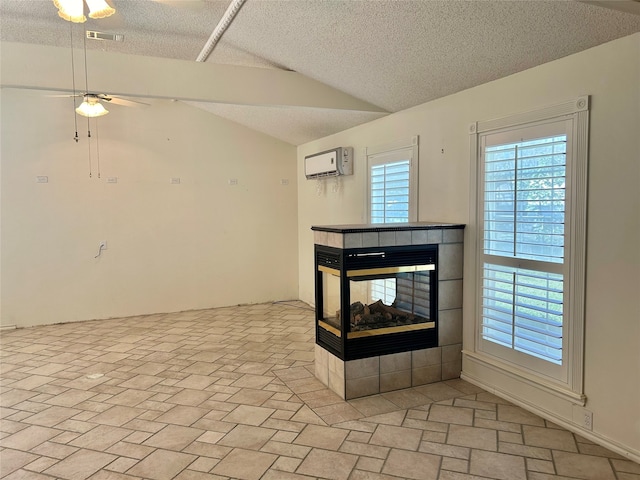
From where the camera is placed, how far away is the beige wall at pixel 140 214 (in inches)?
213

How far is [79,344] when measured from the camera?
15.7 ft

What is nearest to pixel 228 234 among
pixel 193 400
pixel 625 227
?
pixel 193 400

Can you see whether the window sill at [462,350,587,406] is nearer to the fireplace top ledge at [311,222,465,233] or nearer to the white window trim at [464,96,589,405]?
the white window trim at [464,96,589,405]

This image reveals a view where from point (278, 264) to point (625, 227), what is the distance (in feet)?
15.8

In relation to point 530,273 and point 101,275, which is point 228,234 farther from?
point 530,273

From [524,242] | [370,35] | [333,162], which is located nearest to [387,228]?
[524,242]

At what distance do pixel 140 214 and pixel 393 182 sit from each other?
3.41 m

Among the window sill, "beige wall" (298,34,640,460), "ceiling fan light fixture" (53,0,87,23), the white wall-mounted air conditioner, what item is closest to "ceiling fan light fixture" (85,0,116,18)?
"ceiling fan light fixture" (53,0,87,23)

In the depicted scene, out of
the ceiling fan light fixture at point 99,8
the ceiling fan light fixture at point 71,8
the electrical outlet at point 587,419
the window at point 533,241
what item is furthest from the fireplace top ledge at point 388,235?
the ceiling fan light fixture at point 71,8

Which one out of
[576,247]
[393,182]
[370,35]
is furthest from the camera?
[393,182]

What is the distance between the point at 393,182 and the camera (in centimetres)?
445

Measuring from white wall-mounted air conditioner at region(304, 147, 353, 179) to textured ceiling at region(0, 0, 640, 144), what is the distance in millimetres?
441

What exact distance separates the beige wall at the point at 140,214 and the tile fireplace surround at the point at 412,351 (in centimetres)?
299

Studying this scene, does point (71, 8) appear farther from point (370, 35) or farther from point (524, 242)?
point (524, 242)
